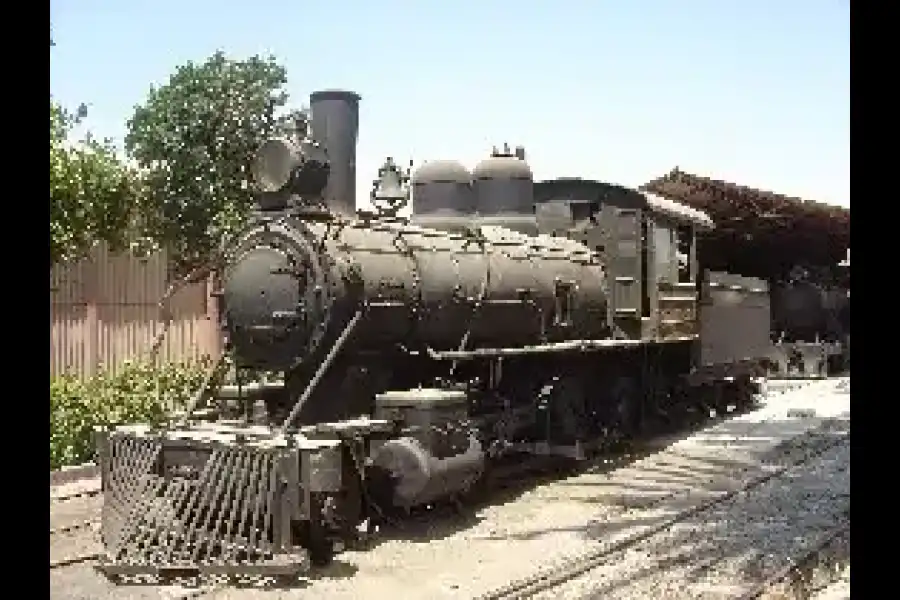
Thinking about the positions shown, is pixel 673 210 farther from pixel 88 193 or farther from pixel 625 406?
pixel 88 193

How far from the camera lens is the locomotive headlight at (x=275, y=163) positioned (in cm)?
828

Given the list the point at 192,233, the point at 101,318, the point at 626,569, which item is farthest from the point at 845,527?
the point at 192,233

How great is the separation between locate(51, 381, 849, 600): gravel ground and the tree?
45.1ft

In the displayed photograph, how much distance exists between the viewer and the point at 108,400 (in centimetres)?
1266

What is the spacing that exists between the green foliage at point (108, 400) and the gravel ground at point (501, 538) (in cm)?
437

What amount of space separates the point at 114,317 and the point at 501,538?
29.3ft

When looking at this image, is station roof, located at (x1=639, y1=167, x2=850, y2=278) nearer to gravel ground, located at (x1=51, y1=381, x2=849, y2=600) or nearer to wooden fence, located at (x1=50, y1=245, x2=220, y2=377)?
gravel ground, located at (x1=51, y1=381, x2=849, y2=600)

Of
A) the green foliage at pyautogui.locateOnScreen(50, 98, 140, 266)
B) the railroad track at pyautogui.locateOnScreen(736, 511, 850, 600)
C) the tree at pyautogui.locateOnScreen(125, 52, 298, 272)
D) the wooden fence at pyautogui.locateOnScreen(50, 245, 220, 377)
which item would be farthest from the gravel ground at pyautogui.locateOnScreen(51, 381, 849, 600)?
the tree at pyautogui.locateOnScreen(125, 52, 298, 272)

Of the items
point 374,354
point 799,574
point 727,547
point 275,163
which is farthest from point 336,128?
point 799,574

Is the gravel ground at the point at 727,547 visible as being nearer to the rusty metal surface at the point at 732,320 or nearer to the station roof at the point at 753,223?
the rusty metal surface at the point at 732,320

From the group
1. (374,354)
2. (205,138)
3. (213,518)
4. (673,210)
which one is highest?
(205,138)

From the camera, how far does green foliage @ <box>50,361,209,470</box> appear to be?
12031mm
